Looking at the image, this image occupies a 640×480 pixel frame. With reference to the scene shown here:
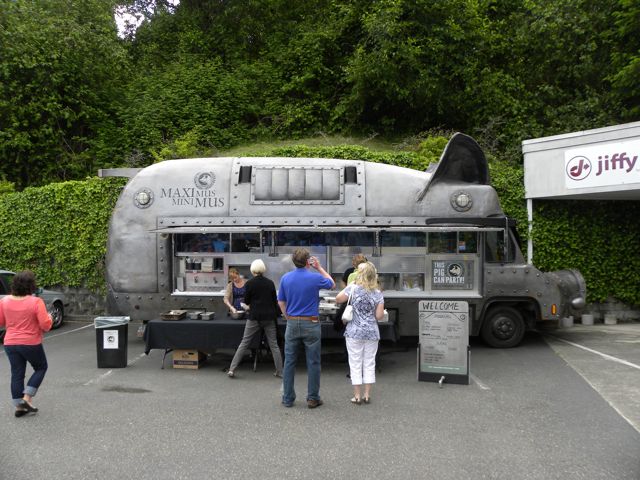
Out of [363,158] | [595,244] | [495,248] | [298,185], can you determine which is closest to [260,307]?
[298,185]

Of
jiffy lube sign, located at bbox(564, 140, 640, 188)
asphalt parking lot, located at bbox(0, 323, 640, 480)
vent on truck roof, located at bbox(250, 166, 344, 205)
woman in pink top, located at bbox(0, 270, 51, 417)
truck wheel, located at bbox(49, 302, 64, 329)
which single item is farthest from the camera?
truck wheel, located at bbox(49, 302, 64, 329)

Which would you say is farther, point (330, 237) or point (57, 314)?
point (57, 314)

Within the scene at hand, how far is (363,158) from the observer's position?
1490 cm

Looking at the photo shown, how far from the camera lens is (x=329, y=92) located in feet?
75.8

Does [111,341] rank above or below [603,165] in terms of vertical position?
below

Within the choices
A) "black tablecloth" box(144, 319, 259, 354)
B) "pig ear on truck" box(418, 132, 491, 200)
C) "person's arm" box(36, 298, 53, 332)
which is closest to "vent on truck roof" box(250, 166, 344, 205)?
"pig ear on truck" box(418, 132, 491, 200)

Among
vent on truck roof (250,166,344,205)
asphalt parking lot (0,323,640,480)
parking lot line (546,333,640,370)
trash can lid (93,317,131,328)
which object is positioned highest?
vent on truck roof (250,166,344,205)

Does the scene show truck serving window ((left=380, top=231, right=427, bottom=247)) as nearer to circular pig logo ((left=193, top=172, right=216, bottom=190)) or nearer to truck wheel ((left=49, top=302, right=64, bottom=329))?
circular pig logo ((left=193, top=172, right=216, bottom=190))

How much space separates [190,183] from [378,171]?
347cm

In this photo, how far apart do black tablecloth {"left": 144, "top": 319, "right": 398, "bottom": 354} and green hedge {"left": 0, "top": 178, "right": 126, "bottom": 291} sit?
20.8 ft

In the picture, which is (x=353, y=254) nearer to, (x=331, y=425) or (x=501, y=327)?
(x=501, y=327)

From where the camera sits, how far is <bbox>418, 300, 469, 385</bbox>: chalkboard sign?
792cm

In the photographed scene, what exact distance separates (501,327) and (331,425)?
5432 millimetres

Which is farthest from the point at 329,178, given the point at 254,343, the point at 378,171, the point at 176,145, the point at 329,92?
the point at 329,92
